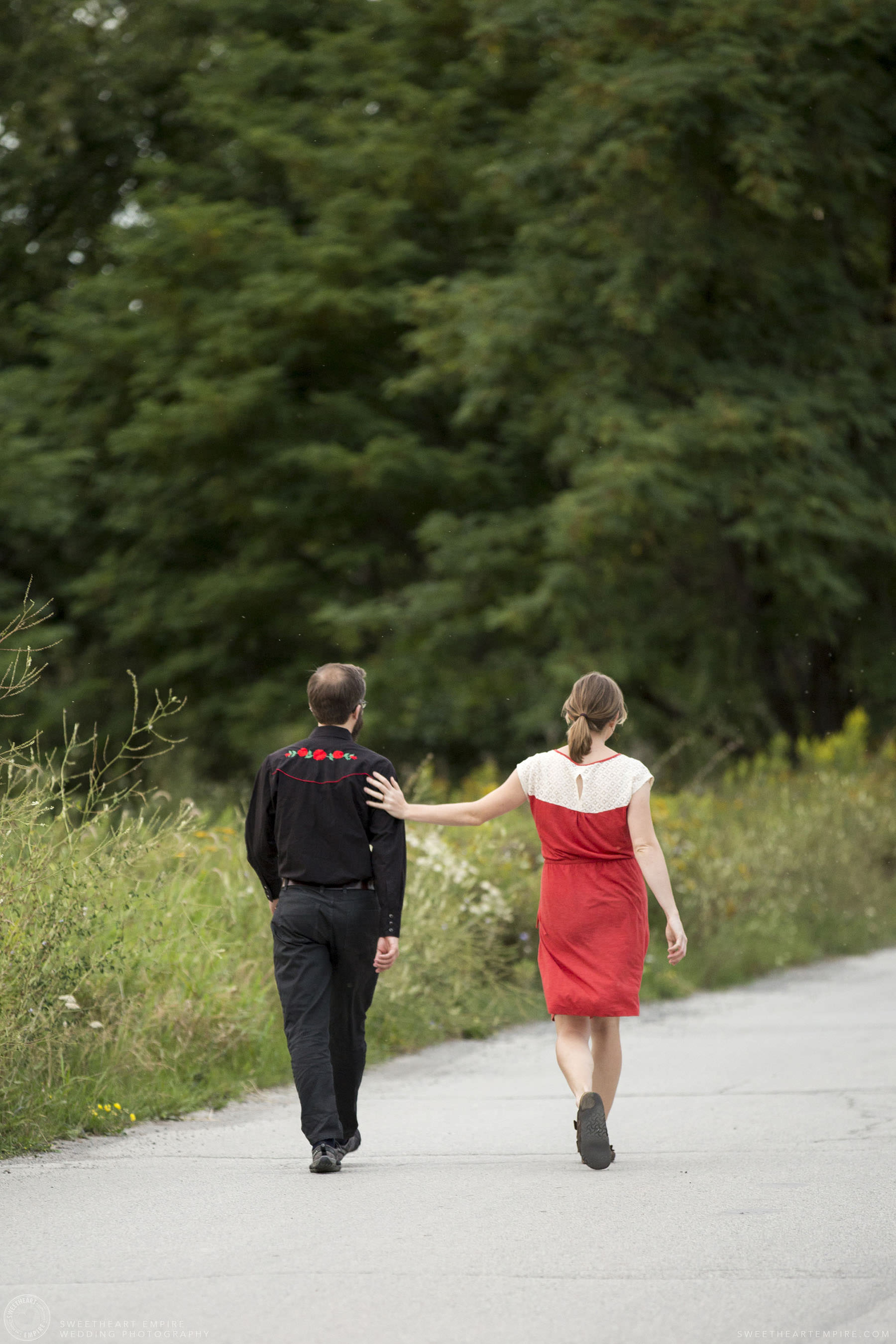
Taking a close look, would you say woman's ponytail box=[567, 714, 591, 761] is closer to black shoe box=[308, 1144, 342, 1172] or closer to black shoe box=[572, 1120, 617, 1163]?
black shoe box=[572, 1120, 617, 1163]

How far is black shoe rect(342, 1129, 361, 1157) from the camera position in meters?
6.43

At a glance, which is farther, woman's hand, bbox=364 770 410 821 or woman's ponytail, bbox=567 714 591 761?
woman's ponytail, bbox=567 714 591 761

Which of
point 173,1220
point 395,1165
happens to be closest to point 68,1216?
point 173,1220

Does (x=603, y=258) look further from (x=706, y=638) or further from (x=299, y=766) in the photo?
(x=299, y=766)

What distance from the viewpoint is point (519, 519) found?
80.2ft

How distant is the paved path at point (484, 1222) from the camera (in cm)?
439

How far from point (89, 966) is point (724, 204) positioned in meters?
17.0

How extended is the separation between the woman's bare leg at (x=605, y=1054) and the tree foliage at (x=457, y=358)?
14.1 m

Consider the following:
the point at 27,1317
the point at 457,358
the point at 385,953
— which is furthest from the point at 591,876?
the point at 457,358

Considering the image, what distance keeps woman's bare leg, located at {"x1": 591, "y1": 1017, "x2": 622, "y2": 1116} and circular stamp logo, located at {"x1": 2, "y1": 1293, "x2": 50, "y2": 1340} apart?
101 inches

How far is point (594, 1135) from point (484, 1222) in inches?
38.7

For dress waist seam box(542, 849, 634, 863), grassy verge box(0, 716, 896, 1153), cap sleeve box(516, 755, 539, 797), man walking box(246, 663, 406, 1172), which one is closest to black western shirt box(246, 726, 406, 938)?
man walking box(246, 663, 406, 1172)

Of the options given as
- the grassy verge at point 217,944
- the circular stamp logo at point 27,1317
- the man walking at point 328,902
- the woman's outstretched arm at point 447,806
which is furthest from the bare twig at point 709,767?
the circular stamp logo at point 27,1317

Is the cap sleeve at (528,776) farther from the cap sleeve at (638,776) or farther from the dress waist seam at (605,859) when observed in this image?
the cap sleeve at (638,776)
